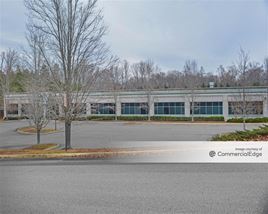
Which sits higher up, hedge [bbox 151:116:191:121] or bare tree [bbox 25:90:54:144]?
bare tree [bbox 25:90:54:144]

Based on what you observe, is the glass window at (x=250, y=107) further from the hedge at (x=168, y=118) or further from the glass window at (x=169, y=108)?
the glass window at (x=169, y=108)

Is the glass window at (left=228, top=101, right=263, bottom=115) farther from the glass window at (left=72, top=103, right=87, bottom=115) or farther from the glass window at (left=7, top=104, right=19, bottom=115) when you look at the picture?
the glass window at (left=7, top=104, right=19, bottom=115)

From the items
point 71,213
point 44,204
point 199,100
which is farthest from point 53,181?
point 199,100

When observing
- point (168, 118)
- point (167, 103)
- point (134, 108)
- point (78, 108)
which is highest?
point (167, 103)

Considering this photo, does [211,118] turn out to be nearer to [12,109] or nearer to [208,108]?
[208,108]

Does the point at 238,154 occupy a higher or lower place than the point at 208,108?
lower

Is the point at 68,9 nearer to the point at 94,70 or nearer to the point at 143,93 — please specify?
the point at 94,70

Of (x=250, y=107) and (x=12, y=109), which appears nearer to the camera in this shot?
(x=250, y=107)

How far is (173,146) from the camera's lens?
2.83 m

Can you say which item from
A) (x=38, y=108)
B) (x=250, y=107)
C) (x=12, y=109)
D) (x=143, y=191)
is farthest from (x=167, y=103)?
(x=143, y=191)

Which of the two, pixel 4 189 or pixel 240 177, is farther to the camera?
pixel 240 177

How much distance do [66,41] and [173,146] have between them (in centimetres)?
839

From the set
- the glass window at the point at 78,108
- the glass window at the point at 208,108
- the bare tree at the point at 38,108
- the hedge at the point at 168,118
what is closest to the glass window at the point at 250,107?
the glass window at the point at 208,108

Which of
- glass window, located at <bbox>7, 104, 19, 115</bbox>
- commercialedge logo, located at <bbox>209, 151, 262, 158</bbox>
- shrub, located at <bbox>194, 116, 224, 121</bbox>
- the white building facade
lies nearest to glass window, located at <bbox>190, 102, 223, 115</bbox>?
the white building facade
